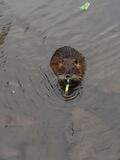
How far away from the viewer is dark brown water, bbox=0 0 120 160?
8.01m

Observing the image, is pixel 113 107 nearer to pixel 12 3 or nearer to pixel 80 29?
pixel 80 29

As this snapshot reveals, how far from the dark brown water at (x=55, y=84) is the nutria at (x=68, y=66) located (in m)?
0.19

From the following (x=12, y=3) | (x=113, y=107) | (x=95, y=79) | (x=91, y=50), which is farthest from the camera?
(x=12, y=3)

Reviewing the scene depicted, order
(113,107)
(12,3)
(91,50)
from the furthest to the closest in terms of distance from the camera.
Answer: (12,3)
(91,50)
(113,107)

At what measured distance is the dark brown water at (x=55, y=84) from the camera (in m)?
8.01

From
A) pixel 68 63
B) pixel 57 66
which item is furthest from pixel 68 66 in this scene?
pixel 57 66

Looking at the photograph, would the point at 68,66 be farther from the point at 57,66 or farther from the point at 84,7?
the point at 84,7

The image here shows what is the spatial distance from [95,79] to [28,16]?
310cm

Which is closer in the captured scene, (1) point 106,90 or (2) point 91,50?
(1) point 106,90

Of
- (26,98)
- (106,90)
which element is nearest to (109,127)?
(106,90)

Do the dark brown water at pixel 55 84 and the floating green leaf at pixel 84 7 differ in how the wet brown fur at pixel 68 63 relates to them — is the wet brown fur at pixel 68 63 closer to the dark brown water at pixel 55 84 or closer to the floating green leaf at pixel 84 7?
the dark brown water at pixel 55 84

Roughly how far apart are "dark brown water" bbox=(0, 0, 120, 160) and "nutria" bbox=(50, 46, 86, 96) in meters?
0.19

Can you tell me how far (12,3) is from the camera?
12133 mm

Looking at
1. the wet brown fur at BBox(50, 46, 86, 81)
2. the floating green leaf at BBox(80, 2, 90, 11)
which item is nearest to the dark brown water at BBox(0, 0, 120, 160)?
the floating green leaf at BBox(80, 2, 90, 11)
